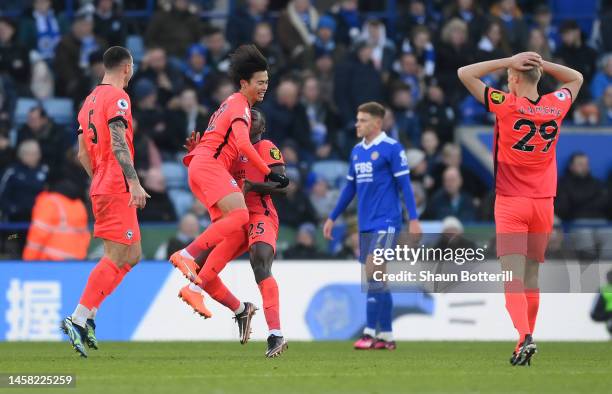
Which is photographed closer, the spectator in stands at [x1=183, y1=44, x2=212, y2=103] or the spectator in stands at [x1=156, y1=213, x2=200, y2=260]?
the spectator in stands at [x1=156, y1=213, x2=200, y2=260]

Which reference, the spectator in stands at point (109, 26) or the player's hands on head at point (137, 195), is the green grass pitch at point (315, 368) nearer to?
the player's hands on head at point (137, 195)

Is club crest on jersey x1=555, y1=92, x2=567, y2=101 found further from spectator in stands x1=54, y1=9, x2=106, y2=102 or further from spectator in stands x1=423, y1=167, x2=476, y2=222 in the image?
spectator in stands x1=54, y1=9, x2=106, y2=102

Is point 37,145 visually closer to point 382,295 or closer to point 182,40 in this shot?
point 182,40

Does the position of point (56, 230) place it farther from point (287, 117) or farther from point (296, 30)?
point (296, 30)

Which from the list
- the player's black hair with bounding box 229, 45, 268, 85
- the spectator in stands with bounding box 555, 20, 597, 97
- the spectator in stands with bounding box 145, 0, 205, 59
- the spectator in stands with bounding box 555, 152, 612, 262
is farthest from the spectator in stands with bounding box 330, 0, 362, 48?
the player's black hair with bounding box 229, 45, 268, 85

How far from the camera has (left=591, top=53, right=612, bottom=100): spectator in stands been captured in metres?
23.6

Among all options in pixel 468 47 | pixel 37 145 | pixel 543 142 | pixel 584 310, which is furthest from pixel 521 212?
pixel 468 47

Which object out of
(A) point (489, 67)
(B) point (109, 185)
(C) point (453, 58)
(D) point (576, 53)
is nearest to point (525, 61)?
(A) point (489, 67)

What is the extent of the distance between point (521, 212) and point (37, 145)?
930cm

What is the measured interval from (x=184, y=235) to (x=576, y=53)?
856cm

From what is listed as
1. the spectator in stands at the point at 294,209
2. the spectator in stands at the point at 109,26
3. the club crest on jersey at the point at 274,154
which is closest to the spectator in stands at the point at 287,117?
the spectator in stands at the point at 294,209

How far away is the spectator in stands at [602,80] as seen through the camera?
2361 cm

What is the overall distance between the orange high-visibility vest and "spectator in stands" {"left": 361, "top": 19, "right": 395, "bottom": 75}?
21.0 feet

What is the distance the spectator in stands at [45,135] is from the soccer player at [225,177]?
→ 801 centimetres
